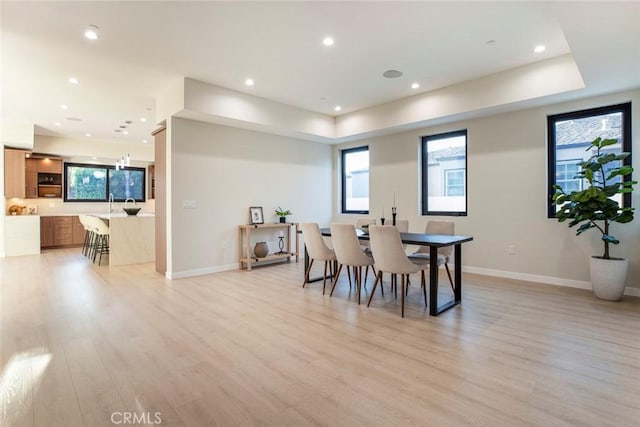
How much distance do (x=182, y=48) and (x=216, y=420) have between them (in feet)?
12.5

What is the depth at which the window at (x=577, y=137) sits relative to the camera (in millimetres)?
4234

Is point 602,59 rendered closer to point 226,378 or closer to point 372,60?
point 372,60

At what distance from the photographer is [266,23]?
3320mm

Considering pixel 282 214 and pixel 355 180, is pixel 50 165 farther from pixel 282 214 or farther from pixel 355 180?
pixel 355 180

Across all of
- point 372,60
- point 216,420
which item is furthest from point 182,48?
point 216,420

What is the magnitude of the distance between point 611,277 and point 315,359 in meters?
3.70

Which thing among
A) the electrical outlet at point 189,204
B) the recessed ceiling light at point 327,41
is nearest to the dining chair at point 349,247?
the recessed ceiling light at point 327,41

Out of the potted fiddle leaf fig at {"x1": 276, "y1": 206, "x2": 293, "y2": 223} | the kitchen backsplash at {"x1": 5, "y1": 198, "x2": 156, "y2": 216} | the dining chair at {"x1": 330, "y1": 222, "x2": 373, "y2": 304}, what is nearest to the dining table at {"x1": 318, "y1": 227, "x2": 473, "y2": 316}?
the dining chair at {"x1": 330, "y1": 222, "x2": 373, "y2": 304}

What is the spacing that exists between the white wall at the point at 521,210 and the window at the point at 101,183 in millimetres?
8473

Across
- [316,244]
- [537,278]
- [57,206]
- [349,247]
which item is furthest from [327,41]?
[57,206]

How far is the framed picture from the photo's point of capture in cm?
612

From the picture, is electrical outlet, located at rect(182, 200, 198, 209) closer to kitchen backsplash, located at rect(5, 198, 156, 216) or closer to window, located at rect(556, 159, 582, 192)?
kitchen backsplash, located at rect(5, 198, 156, 216)

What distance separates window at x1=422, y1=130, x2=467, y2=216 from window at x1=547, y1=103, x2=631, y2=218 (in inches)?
48.5

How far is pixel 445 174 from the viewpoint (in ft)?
19.4
